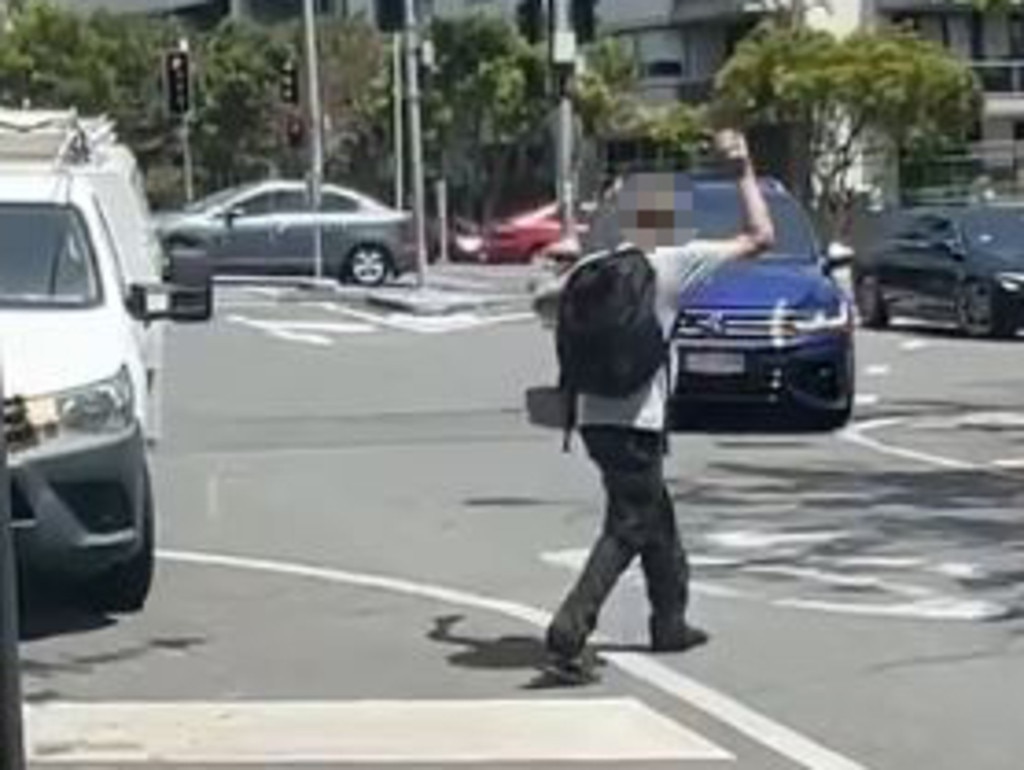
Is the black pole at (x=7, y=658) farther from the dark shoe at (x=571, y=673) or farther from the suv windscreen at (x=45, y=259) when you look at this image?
the suv windscreen at (x=45, y=259)

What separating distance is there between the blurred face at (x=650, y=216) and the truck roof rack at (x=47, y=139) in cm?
425

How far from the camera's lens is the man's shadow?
9953 mm

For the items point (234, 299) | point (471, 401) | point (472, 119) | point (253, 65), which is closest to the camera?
point (471, 401)

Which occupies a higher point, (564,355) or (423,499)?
(564,355)

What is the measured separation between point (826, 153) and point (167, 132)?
2075 centimetres

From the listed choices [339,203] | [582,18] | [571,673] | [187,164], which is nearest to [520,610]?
[571,673]

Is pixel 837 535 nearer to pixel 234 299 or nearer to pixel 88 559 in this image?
pixel 88 559

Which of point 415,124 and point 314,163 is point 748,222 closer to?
point 415,124

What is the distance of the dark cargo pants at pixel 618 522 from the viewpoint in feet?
31.9

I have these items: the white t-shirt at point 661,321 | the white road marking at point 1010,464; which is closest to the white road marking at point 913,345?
the white road marking at point 1010,464

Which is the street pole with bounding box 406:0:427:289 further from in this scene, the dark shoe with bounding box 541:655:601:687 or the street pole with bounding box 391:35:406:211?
the dark shoe with bounding box 541:655:601:687

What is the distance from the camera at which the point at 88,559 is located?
10695mm

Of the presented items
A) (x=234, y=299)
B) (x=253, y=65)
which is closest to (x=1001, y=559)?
(x=234, y=299)

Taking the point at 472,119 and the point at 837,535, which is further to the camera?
the point at 472,119
